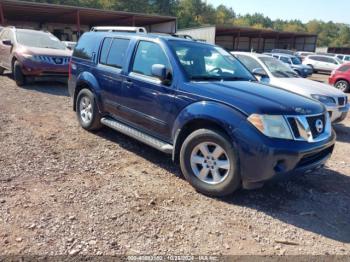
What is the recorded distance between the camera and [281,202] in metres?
3.98

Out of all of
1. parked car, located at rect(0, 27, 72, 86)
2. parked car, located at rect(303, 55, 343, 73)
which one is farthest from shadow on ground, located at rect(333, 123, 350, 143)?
parked car, located at rect(303, 55, 343, 73)

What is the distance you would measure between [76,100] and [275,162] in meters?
4.20

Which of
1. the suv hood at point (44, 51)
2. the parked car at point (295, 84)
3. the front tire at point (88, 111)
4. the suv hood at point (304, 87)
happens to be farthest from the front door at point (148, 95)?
the suv hood at point (44, 51)

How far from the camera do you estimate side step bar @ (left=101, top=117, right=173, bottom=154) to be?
4.39 metres

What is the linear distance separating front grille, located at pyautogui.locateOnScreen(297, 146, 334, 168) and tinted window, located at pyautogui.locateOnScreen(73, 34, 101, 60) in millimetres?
3974

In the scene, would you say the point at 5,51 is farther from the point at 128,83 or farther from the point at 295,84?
the point at 295,84

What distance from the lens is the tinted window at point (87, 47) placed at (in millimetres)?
5912

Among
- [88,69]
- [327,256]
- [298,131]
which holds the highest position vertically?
[88,69]

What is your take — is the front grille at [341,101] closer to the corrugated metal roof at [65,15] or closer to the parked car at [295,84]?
the parked car at [295,84]

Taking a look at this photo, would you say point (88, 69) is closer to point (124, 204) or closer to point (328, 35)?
point (124, 204)

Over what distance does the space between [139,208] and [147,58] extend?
2240 mm

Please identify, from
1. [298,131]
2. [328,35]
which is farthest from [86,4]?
[328,35]

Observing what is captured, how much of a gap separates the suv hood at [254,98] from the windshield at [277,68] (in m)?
4.15

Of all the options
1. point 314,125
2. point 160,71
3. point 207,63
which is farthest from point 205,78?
point 314,125
